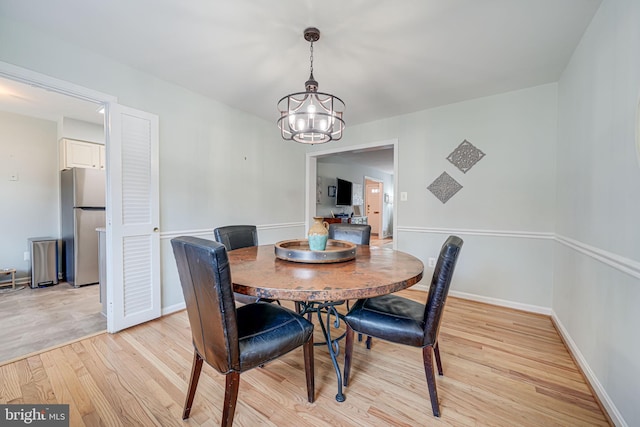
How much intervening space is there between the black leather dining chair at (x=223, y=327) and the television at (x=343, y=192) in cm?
520

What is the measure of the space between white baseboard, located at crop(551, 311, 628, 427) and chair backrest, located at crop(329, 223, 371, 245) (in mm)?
1661

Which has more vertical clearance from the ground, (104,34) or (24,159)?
(104,34)

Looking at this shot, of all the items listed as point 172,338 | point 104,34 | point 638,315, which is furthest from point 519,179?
point 104,34

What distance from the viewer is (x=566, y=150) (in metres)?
2.25

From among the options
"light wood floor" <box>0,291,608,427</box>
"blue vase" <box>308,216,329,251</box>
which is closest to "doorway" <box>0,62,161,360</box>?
"light wood floor" <box>0,291,608,427</box>

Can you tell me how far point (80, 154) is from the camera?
384 cm

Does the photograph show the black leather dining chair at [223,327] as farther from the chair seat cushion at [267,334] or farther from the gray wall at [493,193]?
the gray wall at [493,193]

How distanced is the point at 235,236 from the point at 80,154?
339 centimetres

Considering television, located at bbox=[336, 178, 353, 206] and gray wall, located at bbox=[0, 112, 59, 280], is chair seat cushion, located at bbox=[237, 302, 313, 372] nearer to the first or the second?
gray wall, located at bbox=[0, 112, 59, 280]

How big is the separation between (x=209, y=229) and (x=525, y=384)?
3.06m

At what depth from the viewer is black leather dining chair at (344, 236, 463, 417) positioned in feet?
4.22

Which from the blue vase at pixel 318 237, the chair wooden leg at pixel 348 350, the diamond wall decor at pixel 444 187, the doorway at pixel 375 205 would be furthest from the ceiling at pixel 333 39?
the doorway at pixel 375 205

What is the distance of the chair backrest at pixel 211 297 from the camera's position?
1.00 m

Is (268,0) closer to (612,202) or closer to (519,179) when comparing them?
(612,202)
